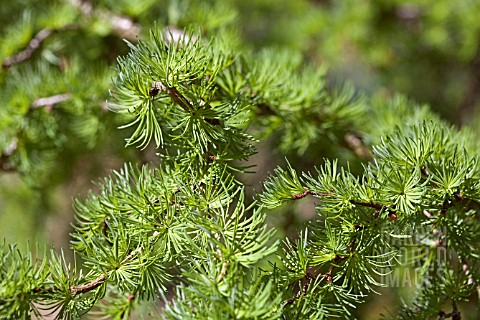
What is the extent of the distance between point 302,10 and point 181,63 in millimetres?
500

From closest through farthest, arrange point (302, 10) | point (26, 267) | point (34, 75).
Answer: point (26, 267), point (34, 75), point (302, 10)

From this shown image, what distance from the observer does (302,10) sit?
0.67 m

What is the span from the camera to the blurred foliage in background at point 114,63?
361mm

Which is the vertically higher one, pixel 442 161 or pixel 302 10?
pixel 302 10

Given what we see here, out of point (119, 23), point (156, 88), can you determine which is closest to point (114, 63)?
point (119, 23)

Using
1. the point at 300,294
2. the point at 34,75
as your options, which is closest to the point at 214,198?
the point at 300,294

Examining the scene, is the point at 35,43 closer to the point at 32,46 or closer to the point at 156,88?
the point at 32,46

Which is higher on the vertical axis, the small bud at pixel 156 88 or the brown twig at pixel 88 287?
the small bud at pixel 156 88

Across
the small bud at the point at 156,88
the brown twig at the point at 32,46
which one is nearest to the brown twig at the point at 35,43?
the brown twig at the point at 32,46

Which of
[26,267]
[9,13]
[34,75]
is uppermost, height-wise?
[9,13]

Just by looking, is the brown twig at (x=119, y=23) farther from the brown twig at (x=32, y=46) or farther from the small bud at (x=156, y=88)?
the small bud at (x=156, y=88)

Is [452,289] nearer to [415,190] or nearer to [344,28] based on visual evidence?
[415,190]

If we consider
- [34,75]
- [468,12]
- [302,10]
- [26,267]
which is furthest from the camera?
[302,10]

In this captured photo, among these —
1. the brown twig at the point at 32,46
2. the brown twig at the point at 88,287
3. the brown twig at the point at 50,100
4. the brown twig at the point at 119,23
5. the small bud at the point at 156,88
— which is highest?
the brown twig at the point at 119,23
